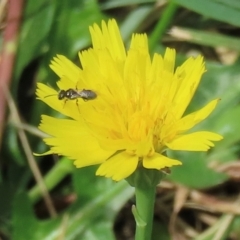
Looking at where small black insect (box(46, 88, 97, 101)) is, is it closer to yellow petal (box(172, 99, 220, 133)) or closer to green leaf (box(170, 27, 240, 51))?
yellow petal (box(172, 99, 220, 133))

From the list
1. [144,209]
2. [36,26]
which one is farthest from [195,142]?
[36,26]

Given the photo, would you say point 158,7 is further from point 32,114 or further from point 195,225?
point 195,225

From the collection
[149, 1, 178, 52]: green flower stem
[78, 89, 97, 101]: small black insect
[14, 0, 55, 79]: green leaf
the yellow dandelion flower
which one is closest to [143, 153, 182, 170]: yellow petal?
the yellow dandelion flower

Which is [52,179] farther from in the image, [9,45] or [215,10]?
[215,10]

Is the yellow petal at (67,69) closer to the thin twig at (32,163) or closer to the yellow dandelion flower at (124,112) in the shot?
the yellow dandelion flower at (124,112)

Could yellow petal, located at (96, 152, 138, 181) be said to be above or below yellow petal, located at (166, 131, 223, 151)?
above

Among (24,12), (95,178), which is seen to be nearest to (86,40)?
(24,12)
